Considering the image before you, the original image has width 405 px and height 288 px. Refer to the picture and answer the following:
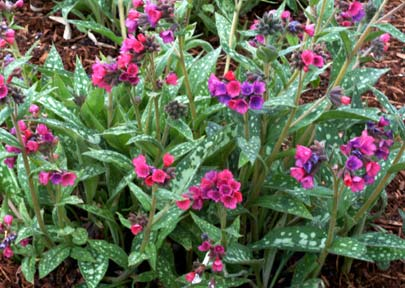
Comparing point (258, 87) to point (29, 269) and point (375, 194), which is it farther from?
point (29, 269)

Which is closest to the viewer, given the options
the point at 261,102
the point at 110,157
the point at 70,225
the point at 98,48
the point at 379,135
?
the point at 261,102

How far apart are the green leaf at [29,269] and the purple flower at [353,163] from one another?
1.11m

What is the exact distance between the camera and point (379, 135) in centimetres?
203

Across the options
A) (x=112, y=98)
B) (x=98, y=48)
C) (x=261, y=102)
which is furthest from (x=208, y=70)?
(x=98, y=48)

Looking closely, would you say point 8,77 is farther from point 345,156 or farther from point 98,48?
point 98,48

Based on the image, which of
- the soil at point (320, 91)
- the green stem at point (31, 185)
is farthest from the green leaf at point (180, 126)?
the soil at point (320, 91)

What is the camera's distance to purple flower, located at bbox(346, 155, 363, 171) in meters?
1.79

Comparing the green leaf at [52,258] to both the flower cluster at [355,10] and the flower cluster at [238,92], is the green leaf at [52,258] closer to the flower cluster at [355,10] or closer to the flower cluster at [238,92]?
the flower cluster at [238,92]

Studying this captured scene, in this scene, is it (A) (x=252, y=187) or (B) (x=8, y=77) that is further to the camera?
(A) (x=252, y=187)

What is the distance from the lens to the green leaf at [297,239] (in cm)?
220

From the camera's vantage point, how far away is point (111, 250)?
2.27 meters

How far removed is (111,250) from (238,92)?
77cm

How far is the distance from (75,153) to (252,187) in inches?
26.1

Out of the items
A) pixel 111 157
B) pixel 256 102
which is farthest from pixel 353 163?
pixel 111 157
